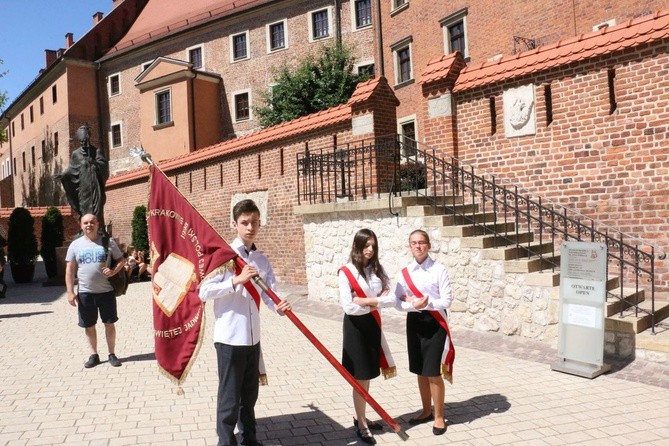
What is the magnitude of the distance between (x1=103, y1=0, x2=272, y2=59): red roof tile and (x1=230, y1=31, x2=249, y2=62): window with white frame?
4.16ft

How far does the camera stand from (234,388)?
354 centimetres

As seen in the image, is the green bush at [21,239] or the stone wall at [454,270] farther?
the green bush at [21,239]

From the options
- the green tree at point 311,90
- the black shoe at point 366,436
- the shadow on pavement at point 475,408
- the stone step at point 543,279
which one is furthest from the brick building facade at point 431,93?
the black shoe at point 366,436

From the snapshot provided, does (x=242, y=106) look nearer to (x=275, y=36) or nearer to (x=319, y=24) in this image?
(x=275, y=36)

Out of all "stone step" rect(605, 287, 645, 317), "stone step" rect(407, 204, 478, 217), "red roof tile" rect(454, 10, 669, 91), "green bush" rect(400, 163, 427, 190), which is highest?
"red roof tile" rect(454, 10, 669, 91)

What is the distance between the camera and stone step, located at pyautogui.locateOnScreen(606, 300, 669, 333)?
18.6 ft

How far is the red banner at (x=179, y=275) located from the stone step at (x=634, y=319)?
4.38 m

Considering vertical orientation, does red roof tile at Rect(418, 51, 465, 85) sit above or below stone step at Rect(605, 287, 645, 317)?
above

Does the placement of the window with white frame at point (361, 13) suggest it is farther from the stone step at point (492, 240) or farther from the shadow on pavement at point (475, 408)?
the shadow on pavement at point (475, 408)

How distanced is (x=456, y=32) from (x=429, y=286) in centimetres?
1866

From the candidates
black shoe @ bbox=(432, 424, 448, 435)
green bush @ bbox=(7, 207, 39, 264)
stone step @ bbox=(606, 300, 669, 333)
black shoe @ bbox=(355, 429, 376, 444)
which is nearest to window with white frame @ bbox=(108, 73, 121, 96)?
green bush @ bbox=(7, 207, 39, 264)

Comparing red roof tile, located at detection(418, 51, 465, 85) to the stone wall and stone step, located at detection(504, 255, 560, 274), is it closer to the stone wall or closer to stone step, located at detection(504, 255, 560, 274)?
the stone wall

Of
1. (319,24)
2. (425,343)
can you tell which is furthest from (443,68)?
(319,24)

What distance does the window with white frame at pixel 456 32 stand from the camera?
2012cm
